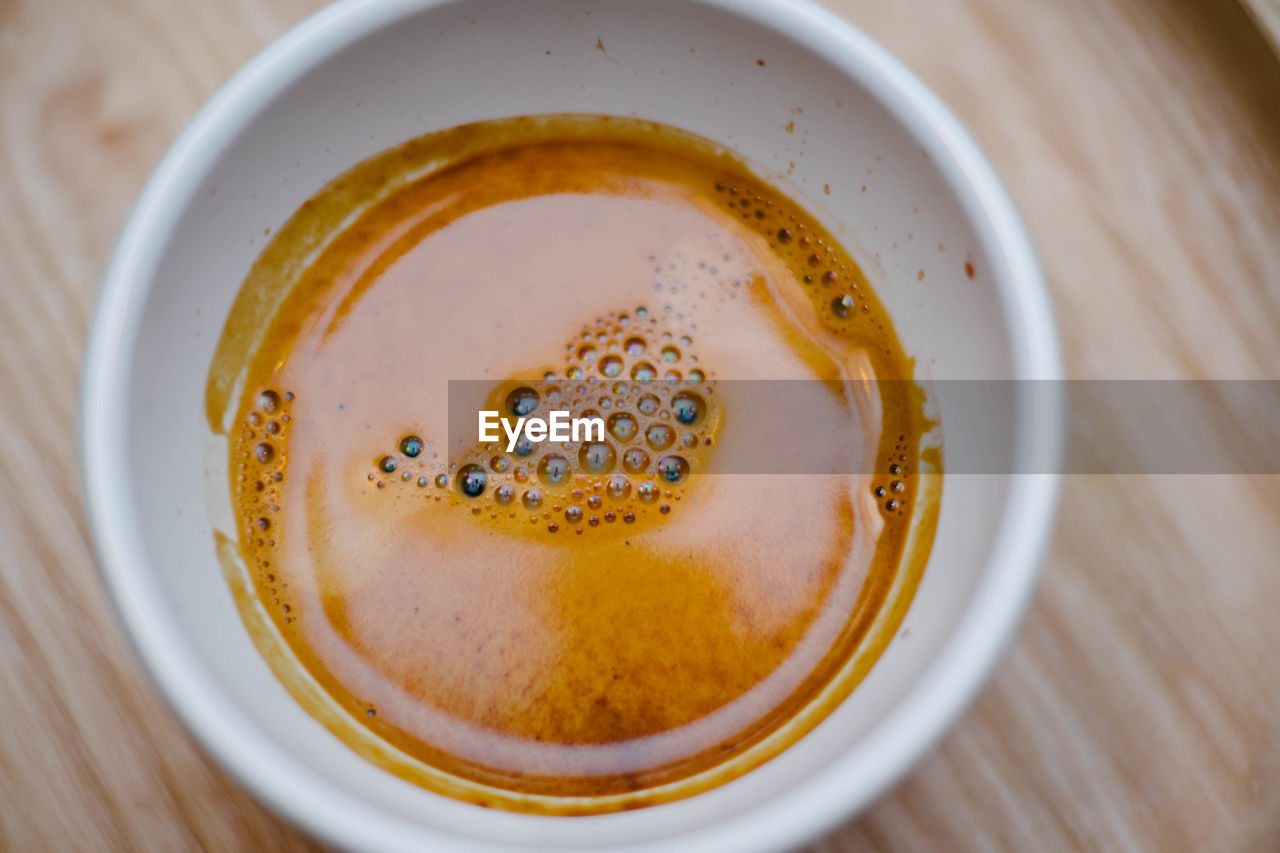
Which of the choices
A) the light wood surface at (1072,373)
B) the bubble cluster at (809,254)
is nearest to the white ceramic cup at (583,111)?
the bubble cluster at (809,254)

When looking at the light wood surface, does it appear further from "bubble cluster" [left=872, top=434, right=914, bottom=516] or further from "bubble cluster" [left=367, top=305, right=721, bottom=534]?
"bubble cluster" [left=367, top=305, right=721, bottom=534]

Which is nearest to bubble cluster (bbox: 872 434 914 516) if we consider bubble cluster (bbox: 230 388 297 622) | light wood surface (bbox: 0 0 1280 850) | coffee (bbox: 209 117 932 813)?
coffee (bbox: 209 117 932 813)

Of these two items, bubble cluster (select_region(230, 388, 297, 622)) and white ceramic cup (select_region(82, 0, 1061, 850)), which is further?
bubble cluster (select_region(230, 388, 297, 622))

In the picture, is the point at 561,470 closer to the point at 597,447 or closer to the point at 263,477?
the point at 597,447

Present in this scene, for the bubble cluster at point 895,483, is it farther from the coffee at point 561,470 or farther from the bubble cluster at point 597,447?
the bubble cluster at point 597,447

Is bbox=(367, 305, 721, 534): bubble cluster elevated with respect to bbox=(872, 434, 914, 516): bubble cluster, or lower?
elevated

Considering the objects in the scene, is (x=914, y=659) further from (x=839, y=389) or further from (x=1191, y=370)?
(x=1191, y=370)

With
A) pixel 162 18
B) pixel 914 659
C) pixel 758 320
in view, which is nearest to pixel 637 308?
pixel 758 320
